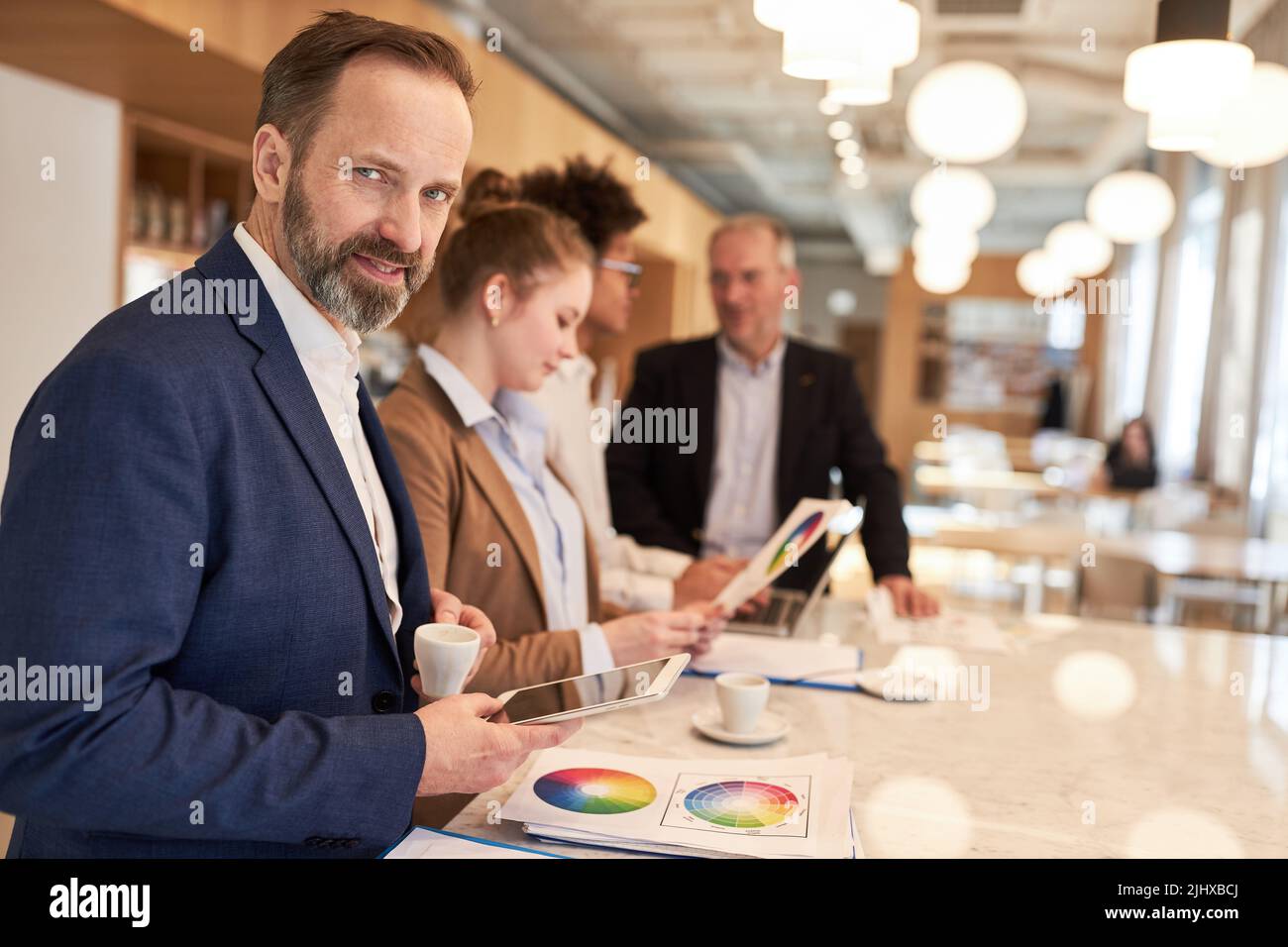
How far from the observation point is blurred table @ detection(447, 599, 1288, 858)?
1498mm

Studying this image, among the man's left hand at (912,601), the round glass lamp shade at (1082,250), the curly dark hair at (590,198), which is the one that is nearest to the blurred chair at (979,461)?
the round glass lamp shade at (1082,250)

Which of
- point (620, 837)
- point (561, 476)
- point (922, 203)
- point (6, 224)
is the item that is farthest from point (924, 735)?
point (922, 203)

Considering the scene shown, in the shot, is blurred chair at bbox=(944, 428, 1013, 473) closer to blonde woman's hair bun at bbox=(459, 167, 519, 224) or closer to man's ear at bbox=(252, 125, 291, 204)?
blonde woman's hair bun at bbox=(459, 167, 519, 224)

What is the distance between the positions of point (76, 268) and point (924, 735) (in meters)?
4.26

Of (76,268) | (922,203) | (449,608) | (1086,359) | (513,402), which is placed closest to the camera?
(449,608)

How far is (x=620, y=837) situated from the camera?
135 cm

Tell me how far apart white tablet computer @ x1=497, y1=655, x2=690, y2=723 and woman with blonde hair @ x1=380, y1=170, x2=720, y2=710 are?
341 millimetres

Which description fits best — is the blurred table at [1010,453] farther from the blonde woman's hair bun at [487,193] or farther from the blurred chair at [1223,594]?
the blonde woman's hair bun at [487,193]

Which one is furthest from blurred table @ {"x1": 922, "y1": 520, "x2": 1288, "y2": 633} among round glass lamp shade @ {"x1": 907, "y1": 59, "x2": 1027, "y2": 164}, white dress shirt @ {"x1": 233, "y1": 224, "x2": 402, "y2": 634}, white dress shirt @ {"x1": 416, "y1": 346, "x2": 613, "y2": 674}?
white dress shirt @ {"x1": 233, "y1": 224, "x2": 402, "y2": 634}

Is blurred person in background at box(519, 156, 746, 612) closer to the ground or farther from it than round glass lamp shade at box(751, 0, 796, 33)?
closer to the ground

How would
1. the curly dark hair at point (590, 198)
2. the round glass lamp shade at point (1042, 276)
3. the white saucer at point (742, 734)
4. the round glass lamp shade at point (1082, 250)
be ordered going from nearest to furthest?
the white saucer at point (742, 734)
the curly dark hair at point (590, 198)
the round glass lamp shade at point (1082, 250)
the round glass lamp shade at point (1042, 276)

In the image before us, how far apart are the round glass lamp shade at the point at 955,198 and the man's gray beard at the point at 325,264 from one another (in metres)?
6.32

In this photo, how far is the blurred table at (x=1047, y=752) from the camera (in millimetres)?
1498

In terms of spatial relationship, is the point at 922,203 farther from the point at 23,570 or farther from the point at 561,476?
the point at 23,570
